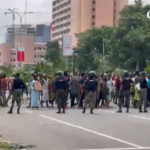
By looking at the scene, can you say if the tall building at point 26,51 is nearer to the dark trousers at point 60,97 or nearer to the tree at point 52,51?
the tree at point 52,51

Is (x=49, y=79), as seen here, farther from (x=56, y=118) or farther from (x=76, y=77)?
(x=56, y=118)

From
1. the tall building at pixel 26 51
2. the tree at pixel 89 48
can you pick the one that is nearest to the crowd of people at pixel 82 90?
the tree at pixel 89 48

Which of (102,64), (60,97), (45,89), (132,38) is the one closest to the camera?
(60,97)

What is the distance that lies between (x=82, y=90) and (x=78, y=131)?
9244 millimetres

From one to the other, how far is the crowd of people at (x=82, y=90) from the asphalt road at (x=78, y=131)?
3.75 ft

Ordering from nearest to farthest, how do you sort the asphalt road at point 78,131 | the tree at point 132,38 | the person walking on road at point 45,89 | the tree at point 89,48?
the asphalt road at point 78,131, the person walking on road at point 45,89, the tree at point 132,38, the tree at point 89,48

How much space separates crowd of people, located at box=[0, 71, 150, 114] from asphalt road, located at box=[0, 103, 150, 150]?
1.14 metres

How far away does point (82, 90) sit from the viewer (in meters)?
24.1

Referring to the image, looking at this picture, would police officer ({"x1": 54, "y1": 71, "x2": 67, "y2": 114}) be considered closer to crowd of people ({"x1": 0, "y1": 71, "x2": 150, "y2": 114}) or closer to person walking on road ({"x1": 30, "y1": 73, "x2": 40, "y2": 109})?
crowd of people ({"x1": 0, "y1": 71, "x2": 150, "y2": 114})

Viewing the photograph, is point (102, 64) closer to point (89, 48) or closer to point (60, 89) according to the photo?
point (89, 48)

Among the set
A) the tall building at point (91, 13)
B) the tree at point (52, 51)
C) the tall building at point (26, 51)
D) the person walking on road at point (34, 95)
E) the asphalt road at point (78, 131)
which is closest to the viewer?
the asphalt road at point (78, 131)

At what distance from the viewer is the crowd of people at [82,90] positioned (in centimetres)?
2086

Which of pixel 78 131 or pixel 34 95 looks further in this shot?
pixel 34 95

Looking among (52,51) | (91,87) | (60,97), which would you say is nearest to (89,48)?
(52,51)
